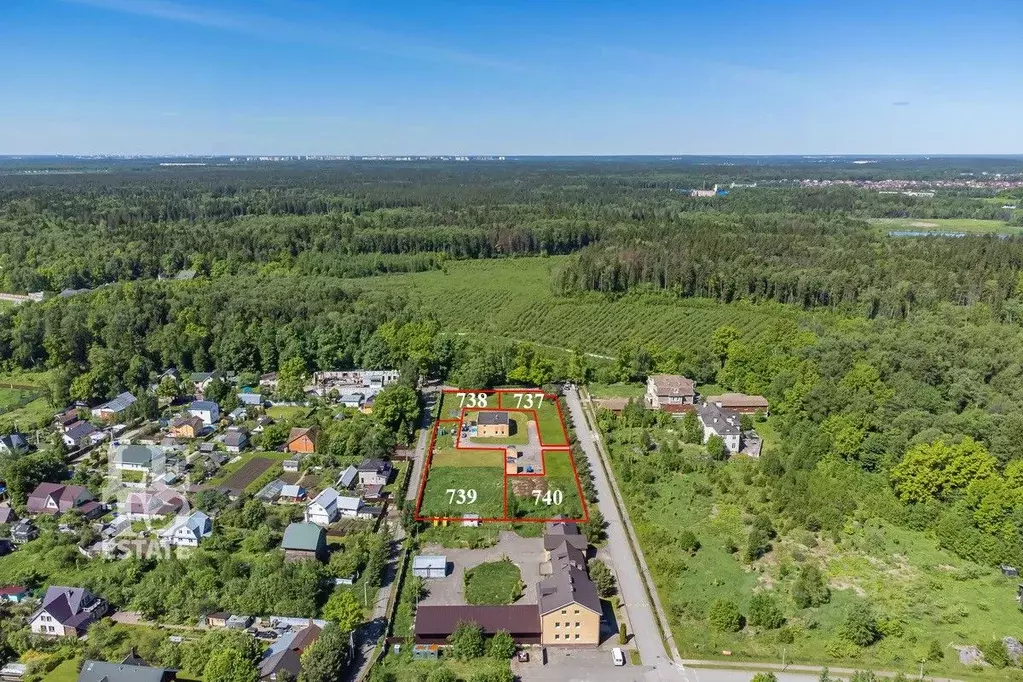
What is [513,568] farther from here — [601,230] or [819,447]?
[601,230]

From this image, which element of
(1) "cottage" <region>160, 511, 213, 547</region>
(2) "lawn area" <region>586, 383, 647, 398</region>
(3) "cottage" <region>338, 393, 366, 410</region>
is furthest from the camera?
(2) "lawn area" <region>586, 383, 647, 398</region>

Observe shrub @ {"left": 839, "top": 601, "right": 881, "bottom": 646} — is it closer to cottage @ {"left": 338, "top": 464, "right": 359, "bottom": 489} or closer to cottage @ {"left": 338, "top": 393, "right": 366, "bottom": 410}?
cottage @ {"left": 338, "top": 464, "right": 359, "bottom": 489}

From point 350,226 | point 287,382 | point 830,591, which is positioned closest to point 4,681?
point 287,382

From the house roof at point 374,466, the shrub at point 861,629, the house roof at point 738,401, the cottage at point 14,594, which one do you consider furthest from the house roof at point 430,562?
the house roof at point 738,401

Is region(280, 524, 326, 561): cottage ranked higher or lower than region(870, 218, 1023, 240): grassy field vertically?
lower

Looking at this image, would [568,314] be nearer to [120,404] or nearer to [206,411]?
[206,411]

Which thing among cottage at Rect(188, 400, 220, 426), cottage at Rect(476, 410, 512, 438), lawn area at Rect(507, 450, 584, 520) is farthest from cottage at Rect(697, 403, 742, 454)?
cottage at Rect(188, 400, 220, 426)

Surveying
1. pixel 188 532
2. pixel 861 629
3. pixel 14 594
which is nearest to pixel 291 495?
pixel 188 532
